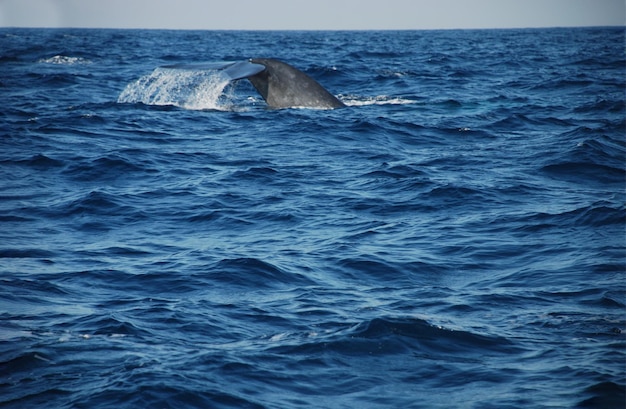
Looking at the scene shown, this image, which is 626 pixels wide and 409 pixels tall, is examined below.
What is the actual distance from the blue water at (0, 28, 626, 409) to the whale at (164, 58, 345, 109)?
13.0 inches

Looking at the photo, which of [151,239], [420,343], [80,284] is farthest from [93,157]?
[420,343]

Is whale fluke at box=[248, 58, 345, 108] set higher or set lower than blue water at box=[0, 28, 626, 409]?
higher

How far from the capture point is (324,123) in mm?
17125

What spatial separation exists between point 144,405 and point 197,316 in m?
1.82

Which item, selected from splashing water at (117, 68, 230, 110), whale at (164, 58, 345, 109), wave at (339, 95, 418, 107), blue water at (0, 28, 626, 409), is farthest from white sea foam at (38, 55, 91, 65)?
whale at (164, 58, 345, 109)

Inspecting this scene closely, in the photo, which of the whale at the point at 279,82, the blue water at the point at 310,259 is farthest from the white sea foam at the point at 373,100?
the blue water at the point at 310,259

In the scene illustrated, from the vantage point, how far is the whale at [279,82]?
15109mm

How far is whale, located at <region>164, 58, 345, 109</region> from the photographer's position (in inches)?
595

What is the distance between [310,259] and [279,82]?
953cm

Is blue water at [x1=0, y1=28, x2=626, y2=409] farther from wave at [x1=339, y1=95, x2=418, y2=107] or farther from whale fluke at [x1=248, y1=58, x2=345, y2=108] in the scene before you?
wave at [x1=339, y1=95, x2=418, y2=107]

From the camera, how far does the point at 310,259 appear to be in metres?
8.72

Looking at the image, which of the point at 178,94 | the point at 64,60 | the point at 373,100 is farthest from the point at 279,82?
the point at 64,60

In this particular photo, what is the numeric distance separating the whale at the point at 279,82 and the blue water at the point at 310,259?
0.33m

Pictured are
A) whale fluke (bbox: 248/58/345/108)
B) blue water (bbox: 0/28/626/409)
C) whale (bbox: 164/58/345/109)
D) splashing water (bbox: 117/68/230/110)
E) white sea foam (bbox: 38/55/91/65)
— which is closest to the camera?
blue water (bbox: 0/28/626/409)
